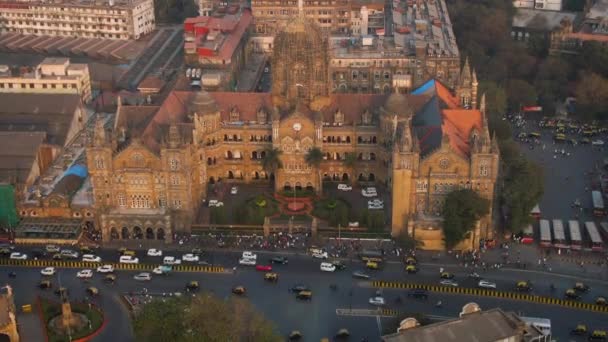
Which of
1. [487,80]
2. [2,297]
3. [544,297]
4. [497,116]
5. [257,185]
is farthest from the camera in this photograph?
[487,80]

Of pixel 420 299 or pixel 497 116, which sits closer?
pixel 420 299

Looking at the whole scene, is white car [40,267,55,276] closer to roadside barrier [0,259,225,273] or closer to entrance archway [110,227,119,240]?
roadside barrier [0,259,225,273]

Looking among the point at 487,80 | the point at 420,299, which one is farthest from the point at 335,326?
the point at 487,80

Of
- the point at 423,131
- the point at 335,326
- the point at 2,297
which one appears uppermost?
the point at 423,131

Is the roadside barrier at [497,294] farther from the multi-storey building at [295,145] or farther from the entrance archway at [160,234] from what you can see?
the entrance archway at [160,234]

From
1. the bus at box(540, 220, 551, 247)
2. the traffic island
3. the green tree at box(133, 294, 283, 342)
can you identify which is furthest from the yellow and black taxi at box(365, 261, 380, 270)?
the traffic island

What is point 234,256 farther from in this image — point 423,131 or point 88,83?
point 88,83
